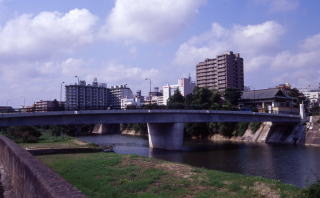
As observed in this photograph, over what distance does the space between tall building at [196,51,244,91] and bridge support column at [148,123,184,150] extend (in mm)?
92761

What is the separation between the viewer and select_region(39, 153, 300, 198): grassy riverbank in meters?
17.7

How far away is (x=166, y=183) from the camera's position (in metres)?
20.2

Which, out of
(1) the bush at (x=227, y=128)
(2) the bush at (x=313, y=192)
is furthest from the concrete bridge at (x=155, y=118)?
(2) the bush at (x=313, y=192)

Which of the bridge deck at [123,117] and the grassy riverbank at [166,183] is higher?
the bridge deck at [123,117]

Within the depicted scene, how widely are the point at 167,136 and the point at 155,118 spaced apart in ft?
17.0

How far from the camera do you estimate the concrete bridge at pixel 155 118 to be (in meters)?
49.0

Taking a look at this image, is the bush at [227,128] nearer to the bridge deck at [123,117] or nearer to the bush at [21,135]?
the bridge deck at [123,117]

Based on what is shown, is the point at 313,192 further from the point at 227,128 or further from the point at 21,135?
the point at 227,128

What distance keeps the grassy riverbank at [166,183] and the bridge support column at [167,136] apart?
3359 cm

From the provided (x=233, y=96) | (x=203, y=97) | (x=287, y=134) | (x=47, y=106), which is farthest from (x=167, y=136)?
(x=47, y=106)

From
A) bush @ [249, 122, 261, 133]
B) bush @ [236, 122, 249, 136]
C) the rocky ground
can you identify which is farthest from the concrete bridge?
the rocky ground

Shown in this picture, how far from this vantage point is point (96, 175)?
23.6 metres

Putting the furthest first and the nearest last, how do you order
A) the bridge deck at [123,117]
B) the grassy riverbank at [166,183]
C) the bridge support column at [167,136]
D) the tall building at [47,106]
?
the bridge support column at [167,136], the tall building at [47,106], the bridge deck at [123,117], the grassy riverbank at [166,183]

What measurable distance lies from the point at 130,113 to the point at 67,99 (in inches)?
5770
